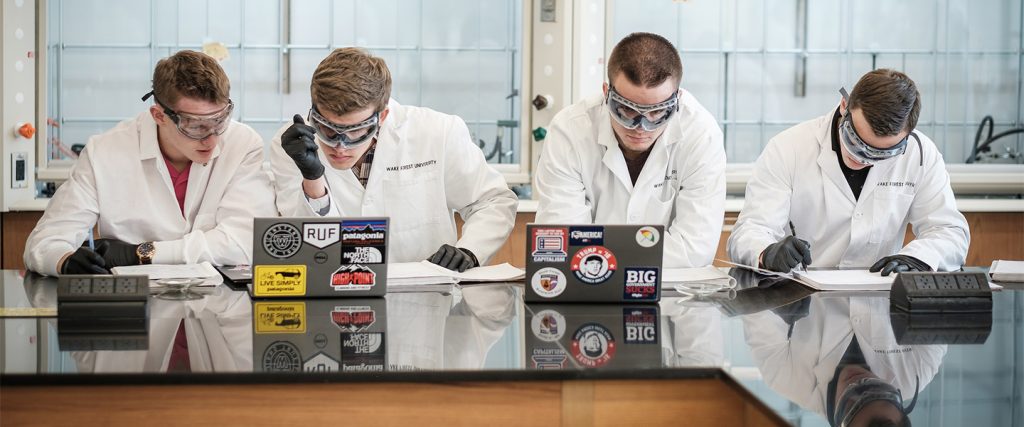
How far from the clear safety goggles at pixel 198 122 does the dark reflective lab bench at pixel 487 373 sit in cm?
90

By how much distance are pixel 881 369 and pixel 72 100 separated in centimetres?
409

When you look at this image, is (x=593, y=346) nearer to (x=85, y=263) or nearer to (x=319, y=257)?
(x=319, y=257)

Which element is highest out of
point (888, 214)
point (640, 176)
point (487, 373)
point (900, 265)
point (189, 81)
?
point (189, 81)

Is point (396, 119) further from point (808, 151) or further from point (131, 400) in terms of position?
point (131, 400)

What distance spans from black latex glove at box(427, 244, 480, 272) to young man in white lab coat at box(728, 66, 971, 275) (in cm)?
80

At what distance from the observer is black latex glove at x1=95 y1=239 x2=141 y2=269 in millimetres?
2484

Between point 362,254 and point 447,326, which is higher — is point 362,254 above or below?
above

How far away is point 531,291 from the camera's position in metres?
2.04

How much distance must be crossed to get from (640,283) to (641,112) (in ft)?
1.98

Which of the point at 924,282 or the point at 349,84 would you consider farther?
the point at 349,84

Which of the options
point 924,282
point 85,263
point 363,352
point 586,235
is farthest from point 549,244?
point 85,263

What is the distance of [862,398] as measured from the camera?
1.25m

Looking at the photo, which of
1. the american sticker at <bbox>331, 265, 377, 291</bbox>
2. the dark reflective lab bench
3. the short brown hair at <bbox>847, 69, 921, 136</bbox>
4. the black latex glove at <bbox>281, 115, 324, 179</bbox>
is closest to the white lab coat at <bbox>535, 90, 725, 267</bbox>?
the short brown hair at <bbox>847, 69, 921, 136</bbox>

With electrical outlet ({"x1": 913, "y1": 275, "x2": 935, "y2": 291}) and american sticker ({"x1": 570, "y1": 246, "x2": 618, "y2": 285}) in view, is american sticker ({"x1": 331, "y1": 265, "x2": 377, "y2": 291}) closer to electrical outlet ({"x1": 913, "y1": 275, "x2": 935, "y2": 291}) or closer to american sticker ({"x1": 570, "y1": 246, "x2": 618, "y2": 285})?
american sticker ({"x1": 570, "y1": 246, "x2": 618, "y2": 285})
